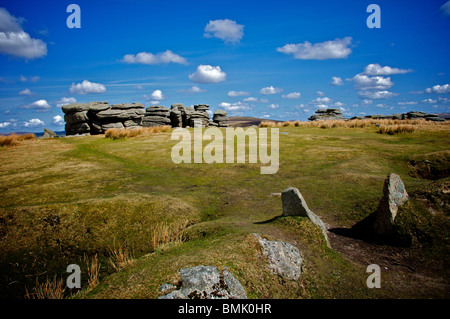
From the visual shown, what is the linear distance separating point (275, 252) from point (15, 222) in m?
8.97

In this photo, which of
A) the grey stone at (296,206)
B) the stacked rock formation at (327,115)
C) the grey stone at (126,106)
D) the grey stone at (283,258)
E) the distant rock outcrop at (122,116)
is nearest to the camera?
the grey stone at (283,258)

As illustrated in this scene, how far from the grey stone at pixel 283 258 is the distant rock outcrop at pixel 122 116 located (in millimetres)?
44024

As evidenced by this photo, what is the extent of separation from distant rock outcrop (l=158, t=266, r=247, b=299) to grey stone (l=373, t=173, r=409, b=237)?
6086 mm

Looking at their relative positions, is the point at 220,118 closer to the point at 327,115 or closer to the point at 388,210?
the point at 327,115

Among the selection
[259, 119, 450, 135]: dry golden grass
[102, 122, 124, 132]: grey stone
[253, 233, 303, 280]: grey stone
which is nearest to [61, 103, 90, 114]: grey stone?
[102, 122, 124, 132]: grey stone

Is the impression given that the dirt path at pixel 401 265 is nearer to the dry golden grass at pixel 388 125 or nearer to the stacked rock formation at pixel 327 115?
the dry golden grass at pixel 388 125

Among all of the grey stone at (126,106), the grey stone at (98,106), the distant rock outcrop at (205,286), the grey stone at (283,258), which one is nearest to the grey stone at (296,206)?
the grey stone at (283,258)

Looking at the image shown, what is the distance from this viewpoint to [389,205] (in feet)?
28.2

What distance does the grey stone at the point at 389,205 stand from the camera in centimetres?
855

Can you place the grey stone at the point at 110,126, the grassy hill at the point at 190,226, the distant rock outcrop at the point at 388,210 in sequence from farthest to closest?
the grey stone at the point at 110,126
the distant rock outcrop at the point at 388,210
the grassy hill at the point at 190,226

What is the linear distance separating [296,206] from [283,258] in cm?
277

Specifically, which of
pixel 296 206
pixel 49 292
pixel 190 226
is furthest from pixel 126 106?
pixel 49 292

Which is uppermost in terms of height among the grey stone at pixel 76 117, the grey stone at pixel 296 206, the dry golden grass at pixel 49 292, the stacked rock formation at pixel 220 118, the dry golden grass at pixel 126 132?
the stacked rock formation at pixel 220 118
